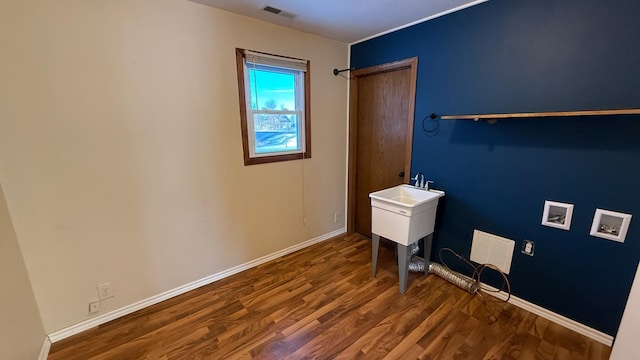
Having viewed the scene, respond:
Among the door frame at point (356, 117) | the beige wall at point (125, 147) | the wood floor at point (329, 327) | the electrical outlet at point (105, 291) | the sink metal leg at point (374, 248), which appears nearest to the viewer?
the beige wall at point (125, 147)

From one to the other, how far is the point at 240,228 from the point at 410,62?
2352 millimetres

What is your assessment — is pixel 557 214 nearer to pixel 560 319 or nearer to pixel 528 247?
pixel 528 247

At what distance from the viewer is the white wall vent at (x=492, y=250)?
2.11 meters

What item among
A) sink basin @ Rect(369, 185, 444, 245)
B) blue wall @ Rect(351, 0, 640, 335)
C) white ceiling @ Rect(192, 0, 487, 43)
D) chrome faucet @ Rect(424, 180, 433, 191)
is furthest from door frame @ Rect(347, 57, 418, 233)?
sink basin @ Rect(369, 185, 444, 245)

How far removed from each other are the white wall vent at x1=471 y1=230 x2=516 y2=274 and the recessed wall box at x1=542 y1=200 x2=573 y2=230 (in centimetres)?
30

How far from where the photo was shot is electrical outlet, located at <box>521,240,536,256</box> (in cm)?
198

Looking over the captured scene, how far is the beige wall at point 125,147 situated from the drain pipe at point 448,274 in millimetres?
1612

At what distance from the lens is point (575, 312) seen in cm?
184

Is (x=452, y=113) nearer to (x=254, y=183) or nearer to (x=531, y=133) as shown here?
(x=531, y=133)

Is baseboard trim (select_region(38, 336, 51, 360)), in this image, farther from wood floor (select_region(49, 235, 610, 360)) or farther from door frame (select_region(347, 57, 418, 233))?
door frame (select_region(347, 57, 418, 233))

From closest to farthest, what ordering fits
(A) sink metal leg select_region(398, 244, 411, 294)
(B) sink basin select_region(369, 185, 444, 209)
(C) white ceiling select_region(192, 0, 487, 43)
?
(C) white ceiling select_region(192, 0, 487, 43) → (A) sink metal leg select_region(398, 244, 411, 294) → (B) sink basin select_region(369, 185, 444, 209)

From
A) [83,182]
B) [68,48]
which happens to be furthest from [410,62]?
[83,182]

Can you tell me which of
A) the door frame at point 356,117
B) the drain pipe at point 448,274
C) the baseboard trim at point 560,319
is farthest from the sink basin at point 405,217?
the baseboard trim at point 560,319

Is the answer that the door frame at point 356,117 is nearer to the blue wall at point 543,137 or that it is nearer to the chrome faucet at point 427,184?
the blue wall at point 543,137
